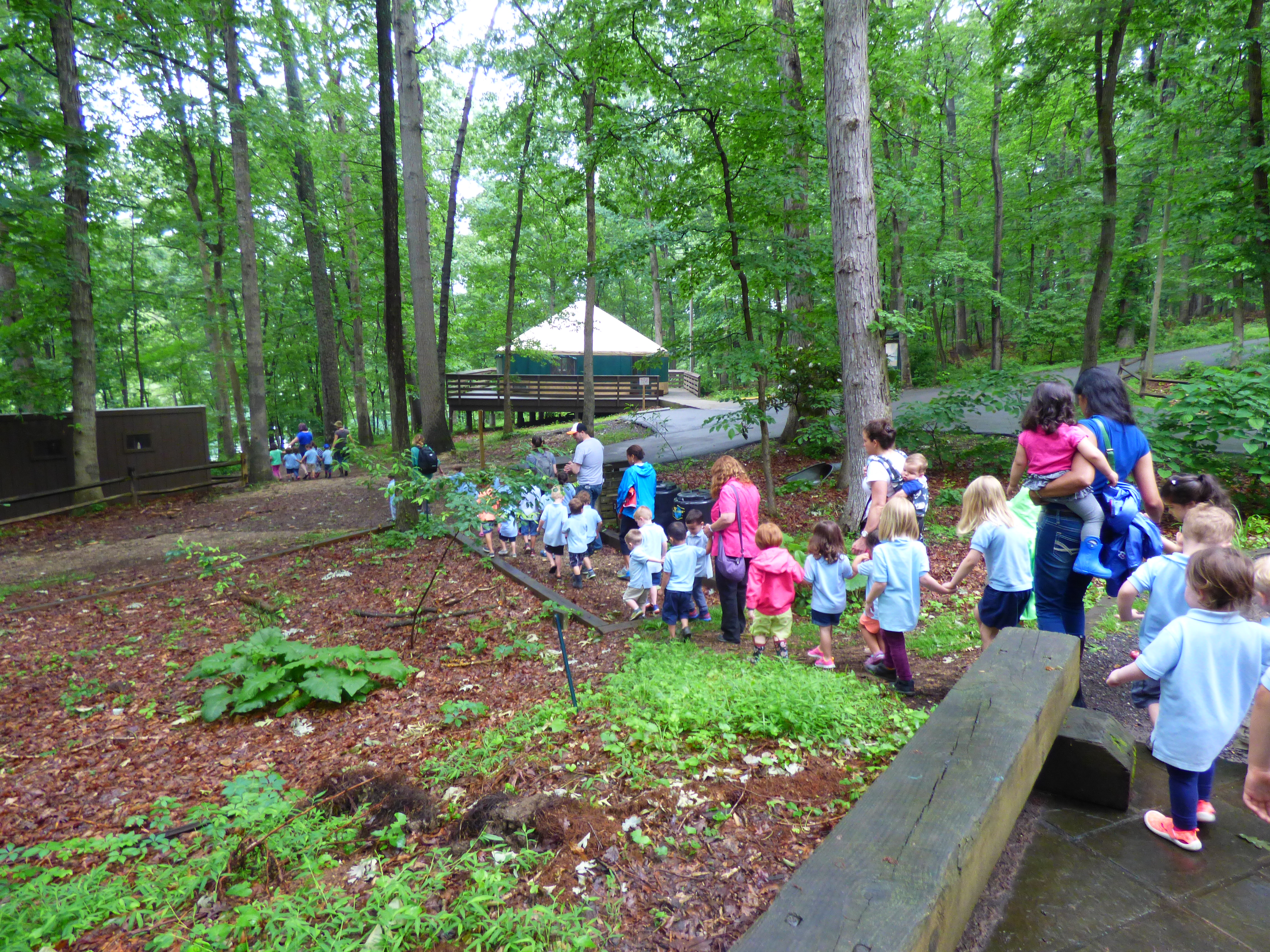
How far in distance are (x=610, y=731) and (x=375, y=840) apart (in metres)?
1.29

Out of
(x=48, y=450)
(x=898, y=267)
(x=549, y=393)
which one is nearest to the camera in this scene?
(x=48, y=450)

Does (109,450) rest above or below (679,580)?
above

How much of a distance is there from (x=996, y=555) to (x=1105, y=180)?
11602 mm

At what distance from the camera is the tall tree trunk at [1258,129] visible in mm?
9797

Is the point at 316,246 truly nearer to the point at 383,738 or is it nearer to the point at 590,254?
the point at 590,254

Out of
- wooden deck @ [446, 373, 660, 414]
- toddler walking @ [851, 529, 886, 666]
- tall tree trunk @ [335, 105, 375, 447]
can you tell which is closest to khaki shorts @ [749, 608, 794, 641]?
toddler walking @ [851, 529, 886, 666]

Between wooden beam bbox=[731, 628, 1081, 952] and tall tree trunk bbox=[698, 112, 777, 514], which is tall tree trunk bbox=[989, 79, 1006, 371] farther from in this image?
wooden beam bbox=[731, 628, 1081, 952]

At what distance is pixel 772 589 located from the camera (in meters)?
5.23

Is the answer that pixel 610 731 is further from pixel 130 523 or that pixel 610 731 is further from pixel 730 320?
pixel 130 523

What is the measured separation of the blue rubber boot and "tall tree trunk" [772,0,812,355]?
5723 mm

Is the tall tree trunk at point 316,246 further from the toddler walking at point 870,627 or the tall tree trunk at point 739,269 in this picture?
the toddler walking at point 870,627

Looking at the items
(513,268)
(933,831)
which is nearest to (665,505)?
(933,831)

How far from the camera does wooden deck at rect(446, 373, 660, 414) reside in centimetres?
2630

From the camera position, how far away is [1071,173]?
2405 centimetres
